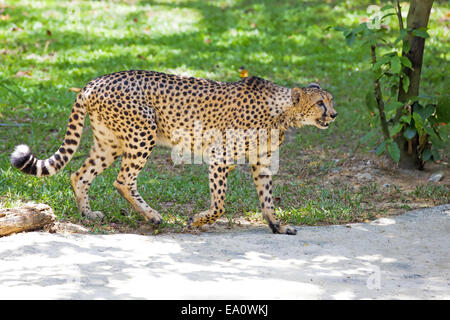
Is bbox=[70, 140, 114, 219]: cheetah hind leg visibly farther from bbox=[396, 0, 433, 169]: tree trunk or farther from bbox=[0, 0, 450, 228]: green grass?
bbox=[396, 0, 433, 169]: tree trunk

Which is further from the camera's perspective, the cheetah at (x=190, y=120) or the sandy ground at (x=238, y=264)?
the cheetah at (x=190, y=120)

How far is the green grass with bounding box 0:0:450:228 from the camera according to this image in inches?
265

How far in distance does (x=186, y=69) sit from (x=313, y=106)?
15.7 ft

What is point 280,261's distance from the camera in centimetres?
492

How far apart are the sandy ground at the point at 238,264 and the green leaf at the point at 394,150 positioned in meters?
1.22

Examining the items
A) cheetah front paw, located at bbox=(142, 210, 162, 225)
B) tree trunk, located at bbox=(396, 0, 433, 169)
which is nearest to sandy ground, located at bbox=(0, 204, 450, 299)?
cheetah front paw, located at bbox=(142, 210, 162, 225)

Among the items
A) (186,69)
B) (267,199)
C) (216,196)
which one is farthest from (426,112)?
(186,69)

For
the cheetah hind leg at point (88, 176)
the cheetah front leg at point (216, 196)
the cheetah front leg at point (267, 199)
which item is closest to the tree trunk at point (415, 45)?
the cheetah front leg at point (267, 199)

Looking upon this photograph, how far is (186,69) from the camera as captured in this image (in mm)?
10281

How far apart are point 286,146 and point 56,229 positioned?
3.99 metres

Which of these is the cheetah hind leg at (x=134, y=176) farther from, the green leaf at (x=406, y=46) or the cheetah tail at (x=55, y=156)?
the green leaf at (x=406, y=46)

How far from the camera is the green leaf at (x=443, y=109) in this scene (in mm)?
7023

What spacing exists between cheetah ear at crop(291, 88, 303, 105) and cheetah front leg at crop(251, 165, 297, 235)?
0.72 meters

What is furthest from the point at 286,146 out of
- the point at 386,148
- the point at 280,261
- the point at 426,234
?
the point at 280,261
